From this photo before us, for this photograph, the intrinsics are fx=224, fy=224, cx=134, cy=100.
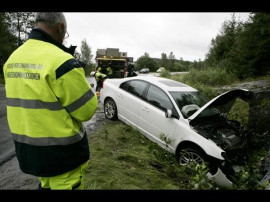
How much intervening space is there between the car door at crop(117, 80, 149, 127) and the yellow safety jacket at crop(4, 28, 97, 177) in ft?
13.1

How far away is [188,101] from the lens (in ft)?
16.9

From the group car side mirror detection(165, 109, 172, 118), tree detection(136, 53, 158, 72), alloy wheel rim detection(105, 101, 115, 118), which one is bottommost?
alloy wheel rim detection(105, 101, 115, 118)

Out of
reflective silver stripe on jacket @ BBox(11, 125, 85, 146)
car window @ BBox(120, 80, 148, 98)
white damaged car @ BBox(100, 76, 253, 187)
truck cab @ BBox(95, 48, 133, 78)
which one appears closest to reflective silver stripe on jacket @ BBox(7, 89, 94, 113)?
reflective silver stripe on jacket @ BBox(11, 125, 85, 146)

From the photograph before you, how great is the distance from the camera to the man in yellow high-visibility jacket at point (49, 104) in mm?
1602

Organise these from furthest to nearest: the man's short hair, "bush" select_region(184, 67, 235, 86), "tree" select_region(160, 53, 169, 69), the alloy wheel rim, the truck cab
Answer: "tree" select_region(160, 53, 169, 69) < the truck cab < "bush" select_region(184, 67, 235, 86) < the alloy wheel rim < the man's short hair

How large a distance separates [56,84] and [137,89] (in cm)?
444

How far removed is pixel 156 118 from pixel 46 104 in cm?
365

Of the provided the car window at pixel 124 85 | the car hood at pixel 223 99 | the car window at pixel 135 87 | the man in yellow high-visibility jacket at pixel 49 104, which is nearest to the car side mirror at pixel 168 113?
the car hood at pixel 223 99

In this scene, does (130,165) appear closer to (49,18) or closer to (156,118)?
(156,118)

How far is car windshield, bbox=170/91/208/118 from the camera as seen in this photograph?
4824 mm

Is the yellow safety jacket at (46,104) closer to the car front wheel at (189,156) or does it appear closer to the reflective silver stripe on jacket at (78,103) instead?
the reflective silver stripe on jacket at (78,103)

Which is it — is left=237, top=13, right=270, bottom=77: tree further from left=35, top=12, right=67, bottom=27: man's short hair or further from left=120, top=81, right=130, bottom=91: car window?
left=35, top=12, right=67, bottom=27: man's short hair

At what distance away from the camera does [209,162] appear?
3.98 meters
